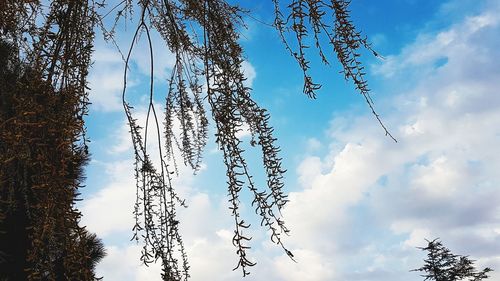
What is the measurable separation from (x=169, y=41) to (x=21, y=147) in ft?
2.65

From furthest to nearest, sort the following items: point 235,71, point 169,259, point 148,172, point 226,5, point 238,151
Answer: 1. point 226,5
2. point 148,172
3. point 169,259
4. point 235,71
5. point 238,151

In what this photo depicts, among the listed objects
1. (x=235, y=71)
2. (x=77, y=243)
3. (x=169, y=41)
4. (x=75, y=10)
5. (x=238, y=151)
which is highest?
(x=169, y=41)

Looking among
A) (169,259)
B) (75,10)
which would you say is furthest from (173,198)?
(75,10)

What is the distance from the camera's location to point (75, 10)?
131 cm

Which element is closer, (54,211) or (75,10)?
(54,211)

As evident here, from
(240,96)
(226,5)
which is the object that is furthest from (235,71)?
(226,5)

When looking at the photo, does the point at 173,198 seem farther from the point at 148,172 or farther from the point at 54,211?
the point at 54,211

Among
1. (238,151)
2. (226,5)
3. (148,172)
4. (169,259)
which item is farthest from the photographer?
(226,5)

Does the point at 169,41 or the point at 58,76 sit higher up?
the point at 169,41

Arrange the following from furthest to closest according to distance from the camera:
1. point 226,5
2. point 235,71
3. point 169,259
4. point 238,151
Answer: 1. point 226,5
2. point 169,259
3. point 235,71
4. point 238,151

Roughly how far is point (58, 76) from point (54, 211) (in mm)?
350

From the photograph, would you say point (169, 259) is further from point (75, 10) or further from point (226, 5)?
point (226, 5)

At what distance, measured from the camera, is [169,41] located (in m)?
1.80

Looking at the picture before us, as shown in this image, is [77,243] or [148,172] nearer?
[77,243]
